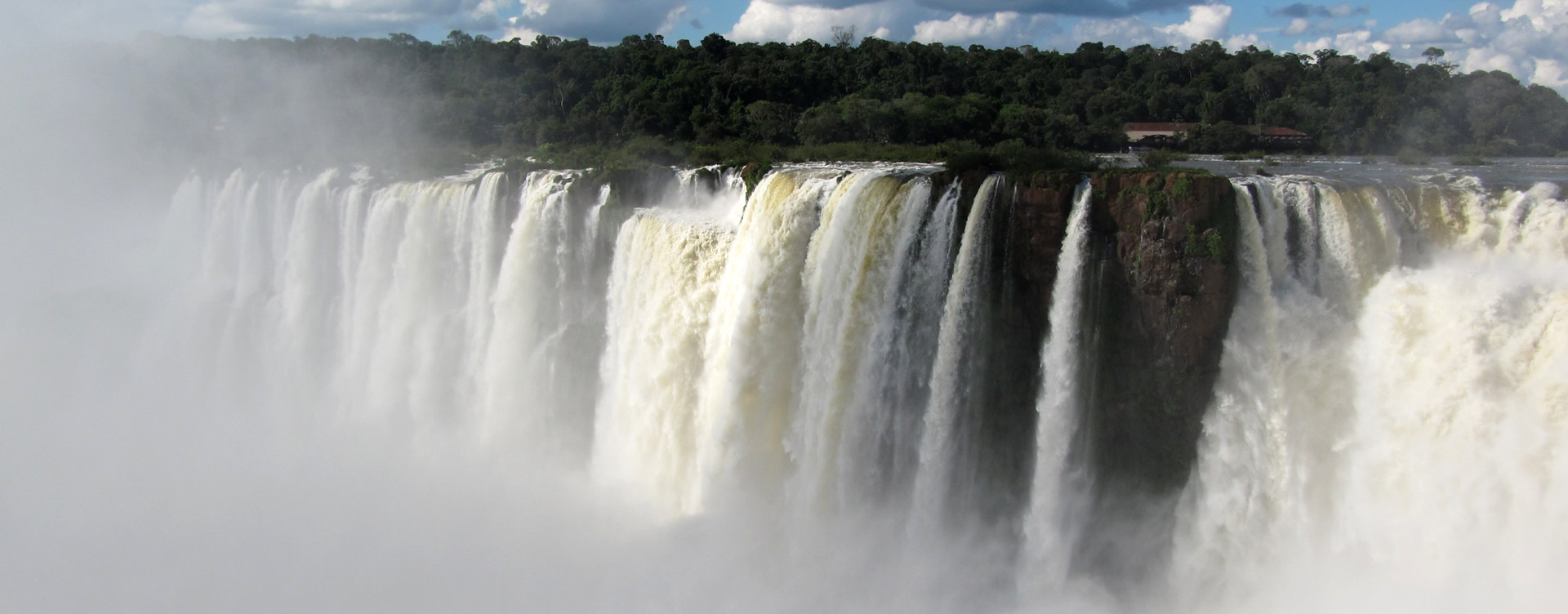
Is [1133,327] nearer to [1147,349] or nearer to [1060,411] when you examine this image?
[1147,349]

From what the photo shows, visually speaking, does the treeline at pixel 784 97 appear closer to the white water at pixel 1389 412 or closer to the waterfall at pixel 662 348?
the waterfall at pixel 662 348

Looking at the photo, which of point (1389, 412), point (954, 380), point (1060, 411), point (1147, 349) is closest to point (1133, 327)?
point (1147, 349)

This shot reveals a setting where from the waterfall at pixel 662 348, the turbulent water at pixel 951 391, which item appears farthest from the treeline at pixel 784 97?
the waterfall at pixel 662 348

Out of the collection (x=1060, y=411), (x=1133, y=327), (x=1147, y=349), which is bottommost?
(x=1060, y=411)

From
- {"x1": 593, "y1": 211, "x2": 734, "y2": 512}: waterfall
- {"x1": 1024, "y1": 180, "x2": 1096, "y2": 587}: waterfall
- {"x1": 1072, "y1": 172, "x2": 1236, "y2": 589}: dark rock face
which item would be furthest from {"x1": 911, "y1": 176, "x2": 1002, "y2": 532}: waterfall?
{"x1": 593, "y1": 211, "x2": 734, "y2": 512}: waterfall

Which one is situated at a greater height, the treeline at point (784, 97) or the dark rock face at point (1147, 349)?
the treeline at point (784, 97)

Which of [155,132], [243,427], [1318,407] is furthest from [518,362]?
[155,132]
